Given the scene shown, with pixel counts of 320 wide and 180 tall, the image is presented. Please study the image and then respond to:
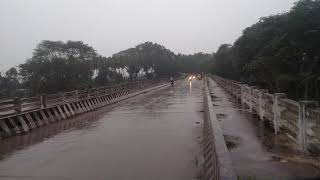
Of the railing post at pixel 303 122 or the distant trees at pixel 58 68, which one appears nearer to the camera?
the railing post at pixel 303 122

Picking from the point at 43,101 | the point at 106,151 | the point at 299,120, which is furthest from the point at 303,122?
the point at 43,101

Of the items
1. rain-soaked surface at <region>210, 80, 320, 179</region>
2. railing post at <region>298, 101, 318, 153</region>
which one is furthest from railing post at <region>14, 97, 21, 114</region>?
railing post at <region>298, 101, 318, 153</region>

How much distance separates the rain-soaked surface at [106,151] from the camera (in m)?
9.84

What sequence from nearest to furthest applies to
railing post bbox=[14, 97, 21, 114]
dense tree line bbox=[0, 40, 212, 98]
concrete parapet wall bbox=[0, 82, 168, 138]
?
concrete parapet wall bbox=[0, 82, 168, 138]
railing post bbox=[14, 97, 21, 114]
dense tree line bbox=[0, 40, 212, 98]

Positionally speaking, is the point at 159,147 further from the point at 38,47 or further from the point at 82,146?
the point at 38,47

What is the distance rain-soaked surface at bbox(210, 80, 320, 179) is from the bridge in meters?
0.02

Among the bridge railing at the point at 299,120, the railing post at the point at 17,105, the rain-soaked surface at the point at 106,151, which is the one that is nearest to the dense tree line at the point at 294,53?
the rain-soaked surface at the point at 106,151

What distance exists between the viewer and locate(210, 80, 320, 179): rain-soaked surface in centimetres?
841

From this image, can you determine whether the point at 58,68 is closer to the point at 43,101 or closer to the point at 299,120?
the point at 43,101

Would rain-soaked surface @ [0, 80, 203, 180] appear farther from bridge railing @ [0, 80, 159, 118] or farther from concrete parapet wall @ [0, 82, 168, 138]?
bridge railing @ [0, 80, 159, 118]

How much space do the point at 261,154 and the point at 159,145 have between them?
12.6ft

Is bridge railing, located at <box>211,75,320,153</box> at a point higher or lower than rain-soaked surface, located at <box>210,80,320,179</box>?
higher

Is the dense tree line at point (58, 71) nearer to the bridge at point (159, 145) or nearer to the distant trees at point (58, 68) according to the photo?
the distant trees at point (58, 68)

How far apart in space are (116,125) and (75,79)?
60294 mm
